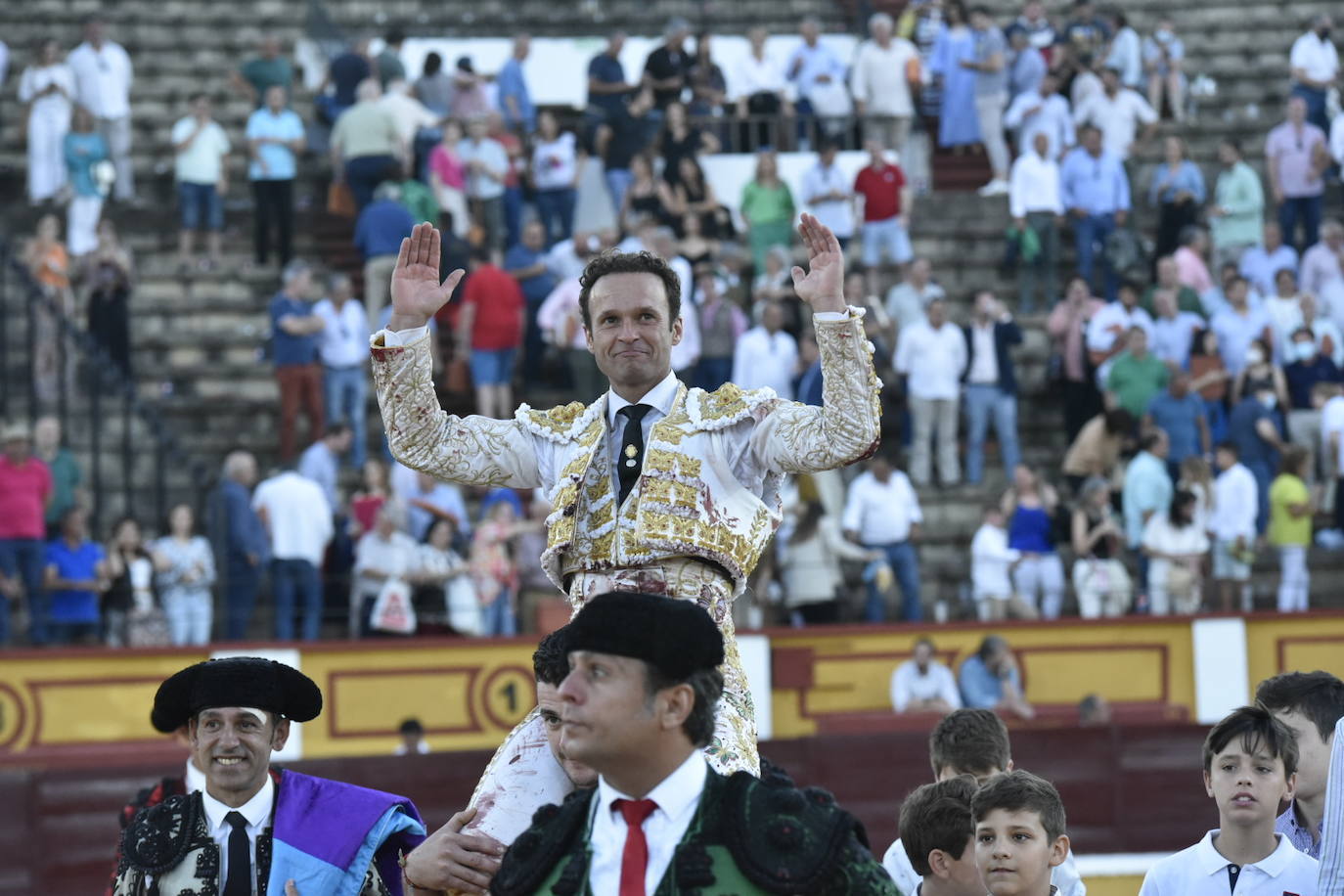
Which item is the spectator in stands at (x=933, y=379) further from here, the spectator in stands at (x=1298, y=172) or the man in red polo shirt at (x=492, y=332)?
the spectator in stands at (x=1298, y=172)

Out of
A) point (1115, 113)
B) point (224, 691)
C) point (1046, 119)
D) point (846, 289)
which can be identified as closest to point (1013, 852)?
point (224, 691)

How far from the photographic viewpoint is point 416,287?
5.09 m

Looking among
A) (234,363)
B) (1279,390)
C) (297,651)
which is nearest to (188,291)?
(234,363)

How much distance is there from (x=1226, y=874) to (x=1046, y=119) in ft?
38.3

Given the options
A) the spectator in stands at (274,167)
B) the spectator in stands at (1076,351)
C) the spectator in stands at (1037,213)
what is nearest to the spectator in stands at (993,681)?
the spectator in stands at (1076,351)

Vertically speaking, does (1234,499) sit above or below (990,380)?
below

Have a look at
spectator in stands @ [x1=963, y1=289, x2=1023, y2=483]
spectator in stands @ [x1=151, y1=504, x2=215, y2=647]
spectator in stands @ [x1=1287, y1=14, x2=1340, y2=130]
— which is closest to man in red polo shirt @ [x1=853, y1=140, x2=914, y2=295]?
spectator in stands @ [x1=963, y1=289, x2=1023, y2=483]

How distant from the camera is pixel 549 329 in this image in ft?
47.8

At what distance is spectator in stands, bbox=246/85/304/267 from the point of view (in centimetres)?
1566

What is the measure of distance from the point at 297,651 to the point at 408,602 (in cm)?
62

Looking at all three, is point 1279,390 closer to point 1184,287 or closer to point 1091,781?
point 1184,287

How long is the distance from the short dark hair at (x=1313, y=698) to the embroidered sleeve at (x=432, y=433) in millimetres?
1756

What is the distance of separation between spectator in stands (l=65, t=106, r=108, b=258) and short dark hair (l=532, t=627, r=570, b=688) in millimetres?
11346

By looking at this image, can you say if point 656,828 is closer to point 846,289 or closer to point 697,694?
point 697,694
